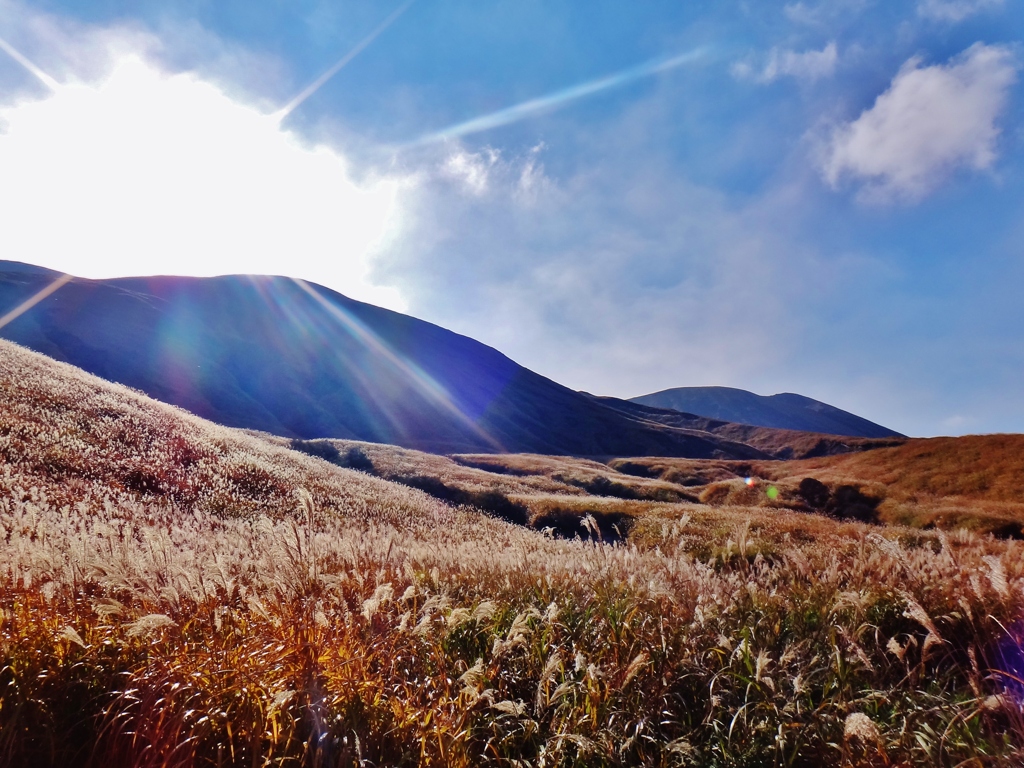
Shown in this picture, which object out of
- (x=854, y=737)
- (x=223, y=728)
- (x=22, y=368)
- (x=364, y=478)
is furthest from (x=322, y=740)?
(x=22, y=368)

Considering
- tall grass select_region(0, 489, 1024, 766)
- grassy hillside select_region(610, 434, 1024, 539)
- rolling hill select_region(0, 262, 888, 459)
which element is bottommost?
tall grass select_region(0, 489, 1024, 766)

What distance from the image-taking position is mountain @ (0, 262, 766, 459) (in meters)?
101

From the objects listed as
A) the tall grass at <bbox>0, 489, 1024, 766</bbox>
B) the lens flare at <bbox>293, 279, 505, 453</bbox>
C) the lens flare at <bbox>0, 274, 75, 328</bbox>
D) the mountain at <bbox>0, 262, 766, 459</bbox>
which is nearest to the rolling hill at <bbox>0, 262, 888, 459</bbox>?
the mountain at <bbox>0, 262, 766, 459</bbox>

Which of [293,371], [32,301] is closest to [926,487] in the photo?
[293,371]

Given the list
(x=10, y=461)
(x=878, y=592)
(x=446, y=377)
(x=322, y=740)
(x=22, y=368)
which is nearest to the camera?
(x=322, y=740)

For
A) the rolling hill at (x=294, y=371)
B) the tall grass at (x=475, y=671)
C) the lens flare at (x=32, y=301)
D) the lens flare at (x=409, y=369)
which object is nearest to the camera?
the tall grass at (x=475, y=671)

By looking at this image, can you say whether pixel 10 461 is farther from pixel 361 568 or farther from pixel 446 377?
pixel 446 377

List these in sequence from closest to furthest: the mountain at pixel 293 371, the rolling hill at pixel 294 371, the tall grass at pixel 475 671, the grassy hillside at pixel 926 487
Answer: the tall grass at pixel 475 671, the grassy hillside at pixel 926 487, the mountain at pixel 293 371, the rolling hill at pixel 294 371

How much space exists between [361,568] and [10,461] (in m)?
11.0

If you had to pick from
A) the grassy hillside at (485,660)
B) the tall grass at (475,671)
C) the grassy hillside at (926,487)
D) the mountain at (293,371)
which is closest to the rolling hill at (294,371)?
the mountain at (293,371)

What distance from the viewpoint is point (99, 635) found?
3.79m

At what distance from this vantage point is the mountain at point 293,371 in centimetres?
10062

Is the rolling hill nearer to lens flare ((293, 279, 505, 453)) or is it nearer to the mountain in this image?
the mountain

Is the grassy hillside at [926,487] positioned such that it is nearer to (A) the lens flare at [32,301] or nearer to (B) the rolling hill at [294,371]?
(B) the rolling hill at [294,371]
